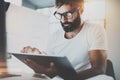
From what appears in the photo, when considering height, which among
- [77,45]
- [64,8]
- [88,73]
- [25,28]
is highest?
[64,8]

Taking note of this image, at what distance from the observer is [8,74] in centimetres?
222

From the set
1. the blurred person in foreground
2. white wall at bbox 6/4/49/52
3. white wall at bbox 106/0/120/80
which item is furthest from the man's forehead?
white wall at bbox 106/0/120/80

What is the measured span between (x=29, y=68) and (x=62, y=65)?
0.27 m

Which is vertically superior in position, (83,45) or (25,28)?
(25,28)

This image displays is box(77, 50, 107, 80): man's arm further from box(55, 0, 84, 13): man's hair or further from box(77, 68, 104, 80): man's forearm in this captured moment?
box(55, 0, 84, 13): man's hair

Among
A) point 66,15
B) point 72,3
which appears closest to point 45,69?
point 66,15

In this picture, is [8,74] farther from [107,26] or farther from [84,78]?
[107,26]

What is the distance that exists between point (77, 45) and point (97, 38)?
0.55ft

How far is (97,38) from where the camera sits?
217 cm

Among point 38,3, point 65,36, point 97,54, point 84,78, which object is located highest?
point 38,3

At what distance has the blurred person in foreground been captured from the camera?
7.09 ft

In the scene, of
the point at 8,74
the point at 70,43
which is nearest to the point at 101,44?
the point at 70,43

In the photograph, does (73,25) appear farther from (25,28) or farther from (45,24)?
(25,28)

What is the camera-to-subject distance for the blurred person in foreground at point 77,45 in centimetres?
216
